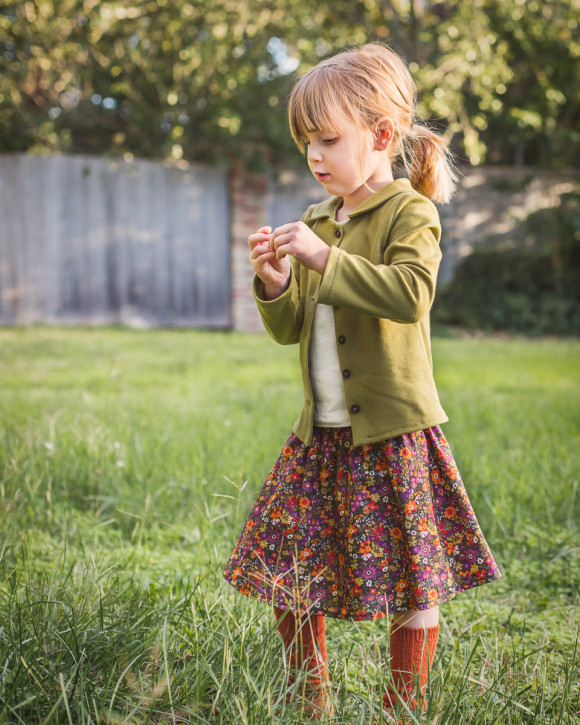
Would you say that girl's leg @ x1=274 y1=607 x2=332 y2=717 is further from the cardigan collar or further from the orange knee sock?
the cardigan collar

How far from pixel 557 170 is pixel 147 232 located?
562 centimetres

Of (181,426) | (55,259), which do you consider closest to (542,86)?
(55,259)

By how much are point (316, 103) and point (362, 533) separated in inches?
34.2

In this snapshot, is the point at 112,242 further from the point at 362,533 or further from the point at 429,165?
the point at 362,533

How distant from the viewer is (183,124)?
8.51m

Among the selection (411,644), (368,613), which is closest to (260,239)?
(368,613)

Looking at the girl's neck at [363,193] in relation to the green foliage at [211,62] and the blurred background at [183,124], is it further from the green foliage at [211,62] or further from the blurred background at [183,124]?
the blurred background at [183,124]

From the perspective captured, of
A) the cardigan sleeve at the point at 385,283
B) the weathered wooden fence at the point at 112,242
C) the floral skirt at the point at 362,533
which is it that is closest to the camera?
the cardigan sleeve at the point at 385,283

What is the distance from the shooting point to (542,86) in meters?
9.20

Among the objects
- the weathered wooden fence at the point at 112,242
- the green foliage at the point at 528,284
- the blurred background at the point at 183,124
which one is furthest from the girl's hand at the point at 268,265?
the green foliage at the point at 528,284

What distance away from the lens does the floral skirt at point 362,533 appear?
1.44 metres

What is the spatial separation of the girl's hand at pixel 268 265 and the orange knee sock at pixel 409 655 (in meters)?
0.76

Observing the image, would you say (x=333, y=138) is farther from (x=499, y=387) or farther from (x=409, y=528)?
(x=499, y=387)

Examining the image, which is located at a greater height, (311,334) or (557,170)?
(557,170)
